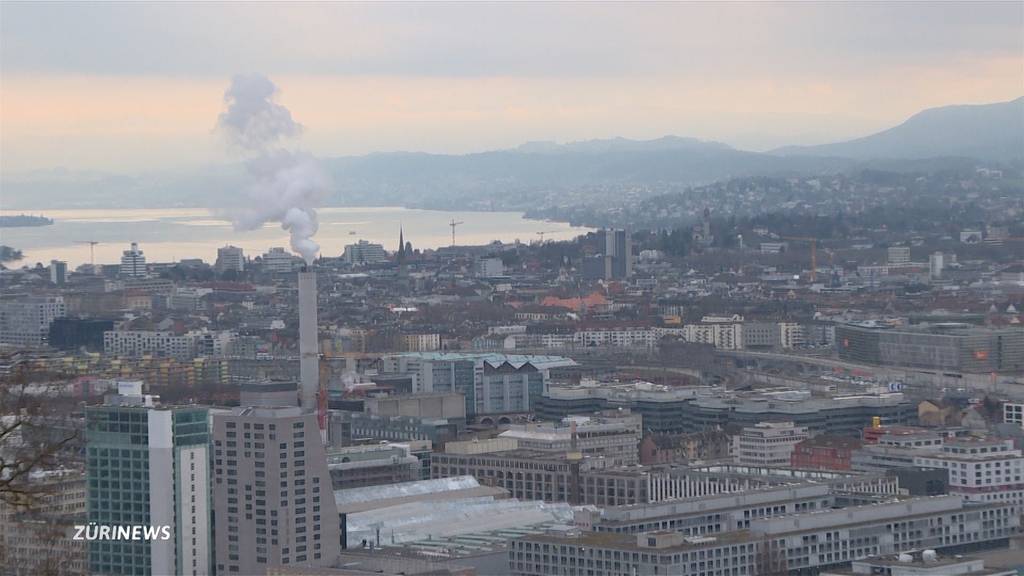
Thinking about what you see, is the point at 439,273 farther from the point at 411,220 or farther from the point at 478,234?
the point at 411,220

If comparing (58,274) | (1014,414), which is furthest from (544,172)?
(1014,414)

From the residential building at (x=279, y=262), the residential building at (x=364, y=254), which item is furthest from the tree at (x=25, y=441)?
the residential building at (x=364, y=254)

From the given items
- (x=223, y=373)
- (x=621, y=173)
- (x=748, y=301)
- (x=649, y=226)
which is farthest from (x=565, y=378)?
(x=621, y=173)

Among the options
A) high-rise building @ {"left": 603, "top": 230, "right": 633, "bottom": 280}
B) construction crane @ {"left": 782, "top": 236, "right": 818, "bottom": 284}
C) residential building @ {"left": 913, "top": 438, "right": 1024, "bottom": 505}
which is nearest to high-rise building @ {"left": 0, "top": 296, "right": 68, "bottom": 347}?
high-rise building @ {"left": 603, "top": 230, "right": 633, "bottom": 280}

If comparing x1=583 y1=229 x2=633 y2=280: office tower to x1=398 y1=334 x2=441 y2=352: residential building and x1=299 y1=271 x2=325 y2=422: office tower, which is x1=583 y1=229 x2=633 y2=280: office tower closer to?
x1=398 y1=334 x2=441 y2=352: residential building

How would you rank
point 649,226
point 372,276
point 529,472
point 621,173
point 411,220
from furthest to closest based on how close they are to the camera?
point 621,173
point 411,220
point 649,226
point 372,276
point 529,472

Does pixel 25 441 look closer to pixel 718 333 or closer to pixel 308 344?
pixel 308 344
